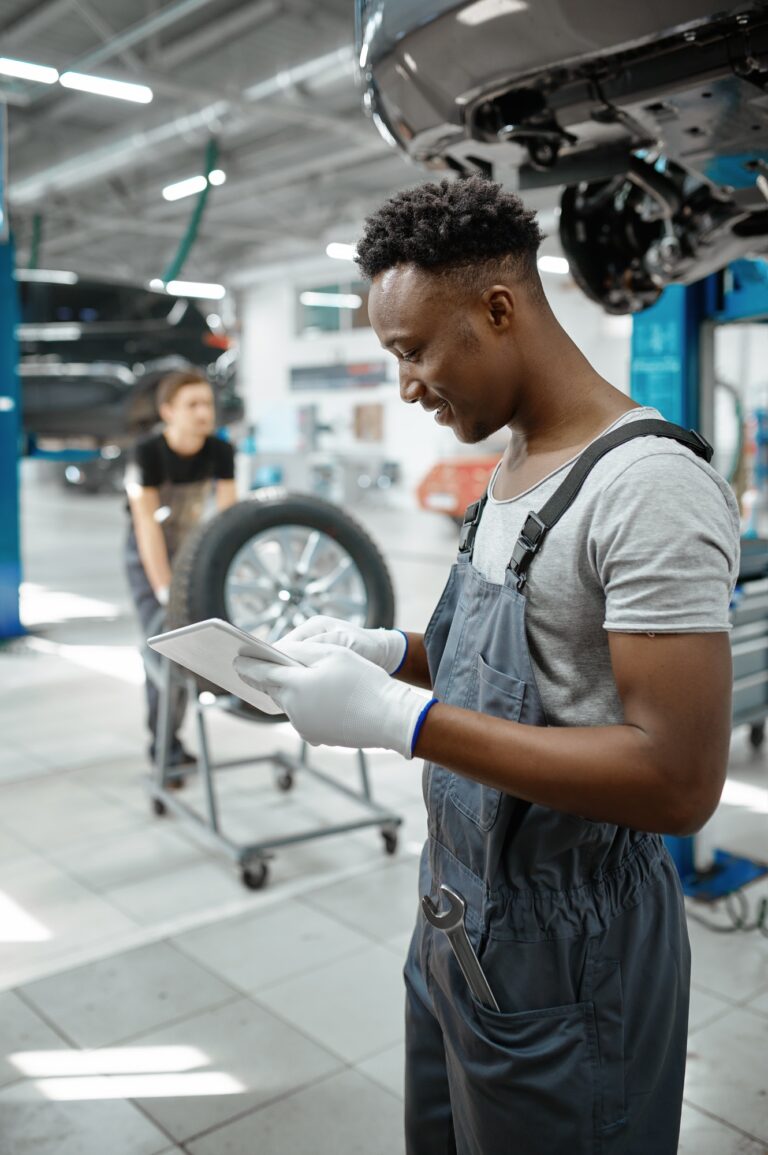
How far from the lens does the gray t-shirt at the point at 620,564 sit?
0.90m

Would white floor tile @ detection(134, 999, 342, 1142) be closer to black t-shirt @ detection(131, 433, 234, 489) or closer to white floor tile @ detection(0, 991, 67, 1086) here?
white floor tile @ detection(0, 991, 67, 1086)

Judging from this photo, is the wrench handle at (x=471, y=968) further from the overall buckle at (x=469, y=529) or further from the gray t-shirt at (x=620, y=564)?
the overall buckle at (x=469, y=529)

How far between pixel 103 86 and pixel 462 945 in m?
7.71

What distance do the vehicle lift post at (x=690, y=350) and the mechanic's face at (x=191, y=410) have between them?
5.27 feet

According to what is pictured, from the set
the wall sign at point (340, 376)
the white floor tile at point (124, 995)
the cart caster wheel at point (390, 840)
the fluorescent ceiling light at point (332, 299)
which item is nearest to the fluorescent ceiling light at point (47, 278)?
the cart caster wheel at point (390, 840)

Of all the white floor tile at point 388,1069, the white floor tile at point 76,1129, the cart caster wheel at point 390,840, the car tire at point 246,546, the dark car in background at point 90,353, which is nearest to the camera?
the white floor tile at point 76,1129

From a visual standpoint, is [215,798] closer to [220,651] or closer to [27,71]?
[220,651]

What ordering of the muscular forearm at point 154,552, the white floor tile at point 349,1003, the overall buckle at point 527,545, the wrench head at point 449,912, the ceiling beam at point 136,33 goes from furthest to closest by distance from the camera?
the ceiling beam at point 136,33
the muscular forearm at point 154,552
the white floor tile at point 349,1003
the wrench head at point 449,912
the overall buckle at point 527,545

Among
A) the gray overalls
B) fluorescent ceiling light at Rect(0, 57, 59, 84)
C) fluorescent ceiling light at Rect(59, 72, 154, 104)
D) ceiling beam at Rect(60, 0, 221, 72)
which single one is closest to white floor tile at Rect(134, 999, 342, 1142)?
the gray overalls

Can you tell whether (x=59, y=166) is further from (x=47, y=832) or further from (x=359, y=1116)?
(x=359, y=1116)

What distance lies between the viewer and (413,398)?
1127mm

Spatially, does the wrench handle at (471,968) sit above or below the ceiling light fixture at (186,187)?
below

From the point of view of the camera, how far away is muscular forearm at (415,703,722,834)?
912 millimetres

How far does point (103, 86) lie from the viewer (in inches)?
290
